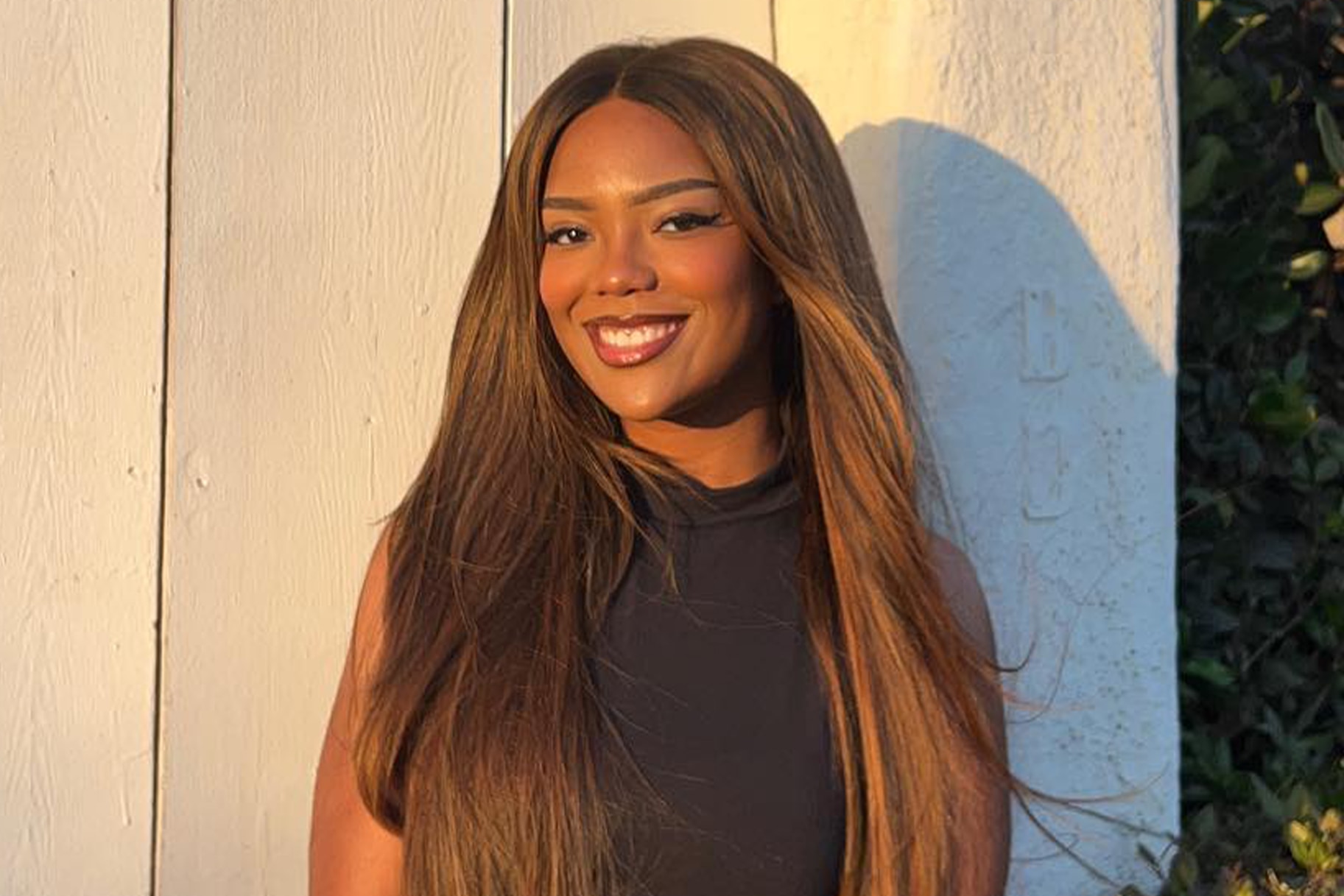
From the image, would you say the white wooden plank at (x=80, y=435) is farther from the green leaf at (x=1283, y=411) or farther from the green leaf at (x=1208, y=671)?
Answer: the green leaf at (x=1283, y=411)

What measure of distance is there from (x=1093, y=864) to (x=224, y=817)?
123 cm

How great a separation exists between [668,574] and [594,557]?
9cm

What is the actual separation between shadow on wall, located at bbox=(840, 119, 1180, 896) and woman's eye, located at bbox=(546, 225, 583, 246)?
578 millimetres

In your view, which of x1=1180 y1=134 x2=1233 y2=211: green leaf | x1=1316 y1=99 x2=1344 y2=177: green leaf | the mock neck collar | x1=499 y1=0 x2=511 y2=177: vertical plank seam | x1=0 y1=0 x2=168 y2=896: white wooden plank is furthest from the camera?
x1=1316 y1=99 x2=1344 y2=177: green leaf

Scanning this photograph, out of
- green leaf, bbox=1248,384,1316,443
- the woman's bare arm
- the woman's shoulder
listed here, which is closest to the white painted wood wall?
the woman's bare arm

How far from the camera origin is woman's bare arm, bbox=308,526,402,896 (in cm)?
219

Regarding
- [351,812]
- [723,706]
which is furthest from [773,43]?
[351,812]

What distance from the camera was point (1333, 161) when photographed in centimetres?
320

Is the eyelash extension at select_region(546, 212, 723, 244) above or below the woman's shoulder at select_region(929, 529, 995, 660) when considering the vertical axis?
above

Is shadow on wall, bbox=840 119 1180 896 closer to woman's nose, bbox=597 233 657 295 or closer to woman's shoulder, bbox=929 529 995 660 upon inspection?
woman's shoulder, bbox=929 529 995 660

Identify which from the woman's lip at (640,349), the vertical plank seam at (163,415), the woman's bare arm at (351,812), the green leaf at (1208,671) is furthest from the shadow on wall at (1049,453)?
the vertical plank seam at (163,415)

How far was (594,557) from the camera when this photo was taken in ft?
7.47

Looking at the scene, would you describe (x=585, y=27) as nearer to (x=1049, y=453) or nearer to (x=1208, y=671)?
(x=1049, y=453)

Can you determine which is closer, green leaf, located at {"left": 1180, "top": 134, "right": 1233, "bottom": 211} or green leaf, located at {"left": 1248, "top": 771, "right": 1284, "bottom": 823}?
green leaf, located at {"left": 1248, "top": 771, "right": 1284, "bottom": 823}
